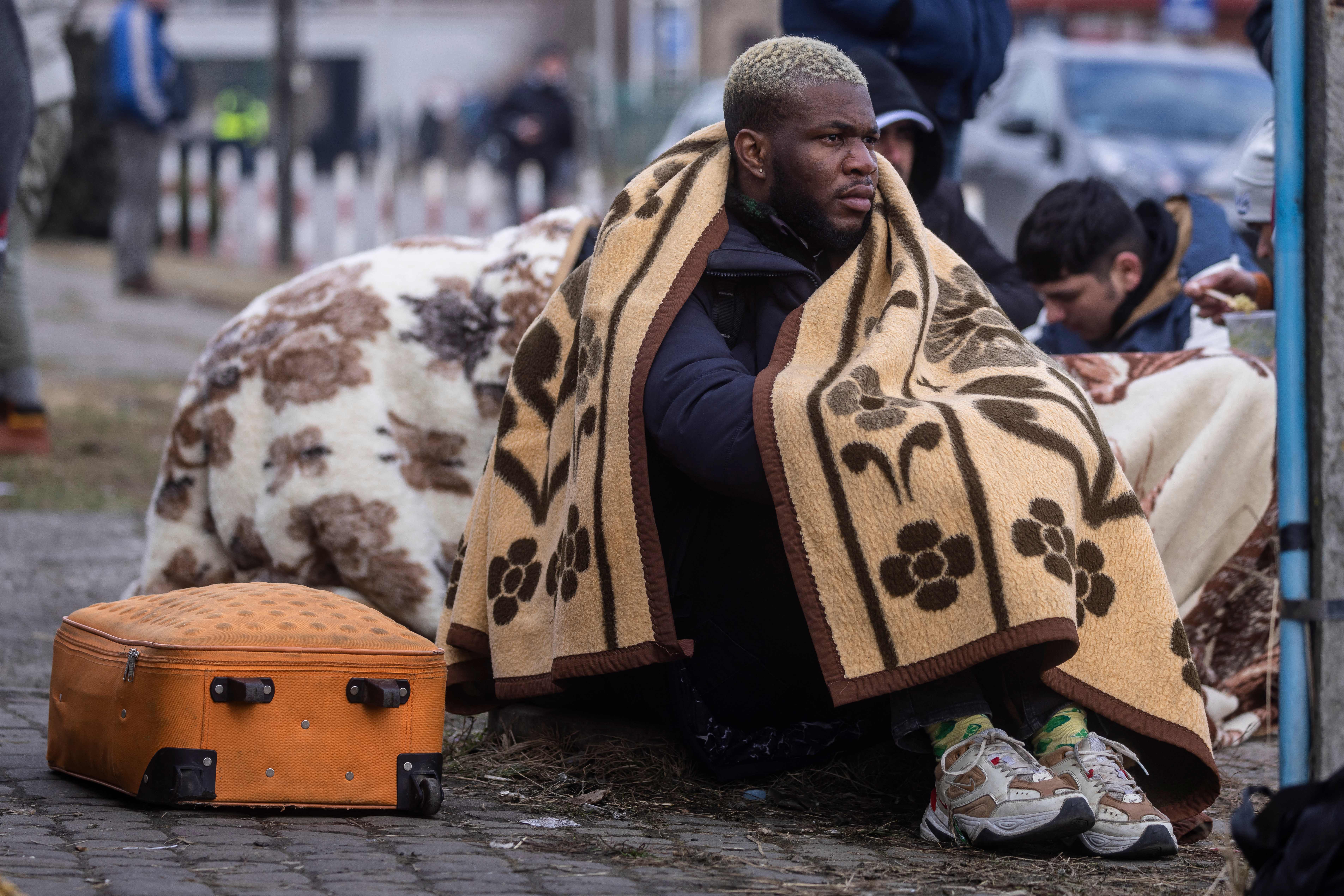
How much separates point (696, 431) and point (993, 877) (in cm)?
82

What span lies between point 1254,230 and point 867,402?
9.24 feet

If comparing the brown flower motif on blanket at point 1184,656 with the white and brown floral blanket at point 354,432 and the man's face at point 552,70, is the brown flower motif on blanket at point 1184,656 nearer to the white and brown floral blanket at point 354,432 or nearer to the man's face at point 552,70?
the white and brown floral blanket at point 354,432

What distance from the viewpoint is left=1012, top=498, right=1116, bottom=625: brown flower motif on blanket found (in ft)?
8.84

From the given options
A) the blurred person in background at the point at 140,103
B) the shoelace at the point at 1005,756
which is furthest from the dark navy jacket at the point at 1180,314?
the blurred person in background at the point at 140,103

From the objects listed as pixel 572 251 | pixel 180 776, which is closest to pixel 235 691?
pixel 180 776

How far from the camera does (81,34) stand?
678 inches

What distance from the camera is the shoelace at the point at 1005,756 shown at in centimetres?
269

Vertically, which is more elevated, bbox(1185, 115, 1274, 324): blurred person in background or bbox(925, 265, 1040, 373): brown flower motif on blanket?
bbox(1185, 115, 1274, 324): blurred person in background

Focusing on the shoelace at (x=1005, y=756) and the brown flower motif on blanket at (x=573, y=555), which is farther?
the brown flower motif on blanket at (x=573, y=555)

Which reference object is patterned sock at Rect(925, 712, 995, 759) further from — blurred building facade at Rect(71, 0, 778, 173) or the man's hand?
blurred building facade at Rect(71, 0, 778, 173)

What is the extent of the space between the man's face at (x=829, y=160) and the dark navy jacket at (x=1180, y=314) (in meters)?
1.69

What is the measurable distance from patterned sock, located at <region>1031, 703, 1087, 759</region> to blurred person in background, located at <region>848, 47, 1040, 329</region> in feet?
5.75

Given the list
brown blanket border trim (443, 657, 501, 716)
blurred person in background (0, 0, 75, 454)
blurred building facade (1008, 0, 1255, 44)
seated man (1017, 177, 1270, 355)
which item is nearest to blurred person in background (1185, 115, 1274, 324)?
seated man (1017, 177, 1270, 355)

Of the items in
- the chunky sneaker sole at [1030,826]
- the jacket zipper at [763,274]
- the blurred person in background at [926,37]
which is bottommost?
the chunky sneaker sole at [1030,826]
